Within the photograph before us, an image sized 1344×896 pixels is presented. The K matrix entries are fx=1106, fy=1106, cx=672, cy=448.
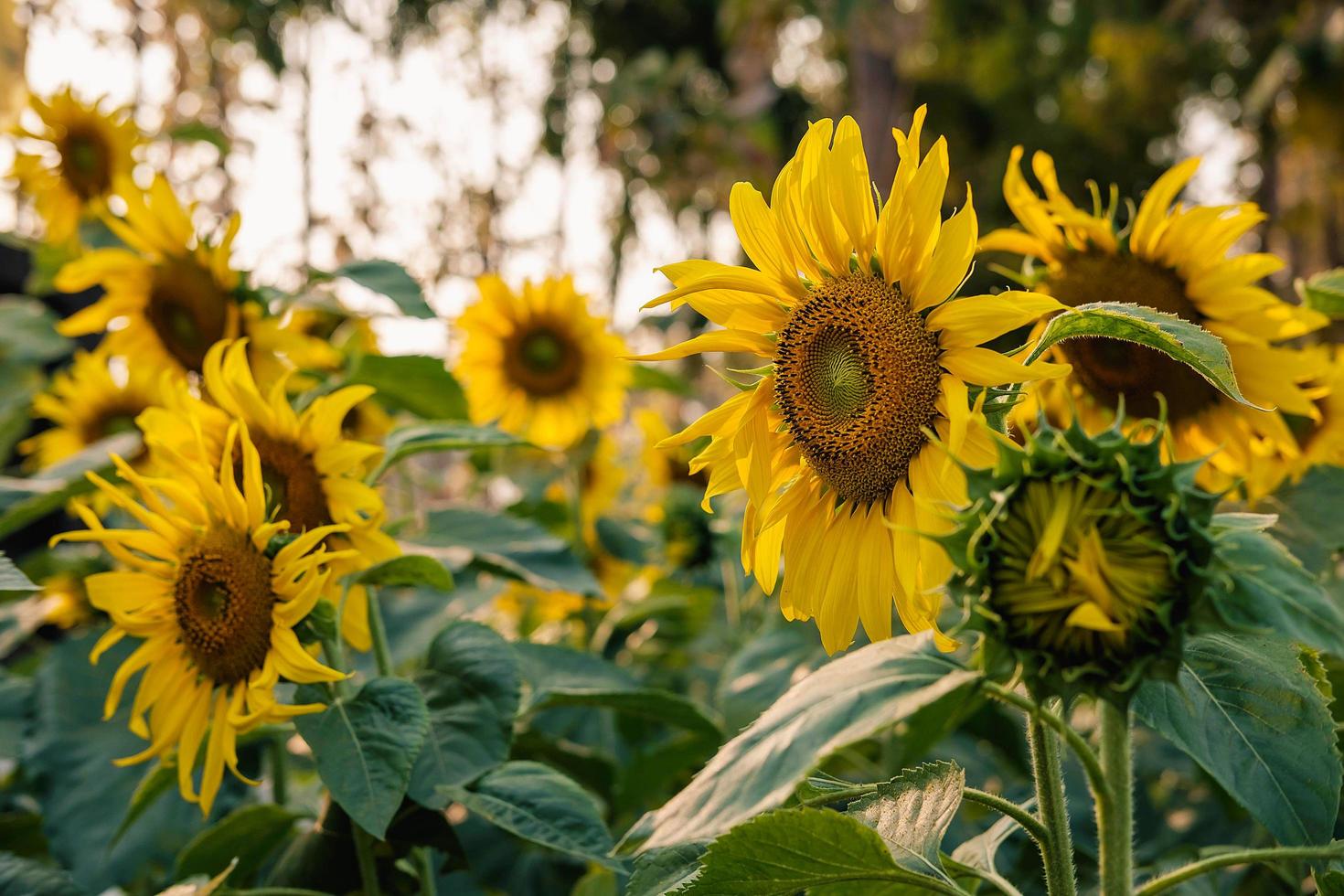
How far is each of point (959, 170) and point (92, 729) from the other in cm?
937

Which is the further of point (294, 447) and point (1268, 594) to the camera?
point (294, 447)

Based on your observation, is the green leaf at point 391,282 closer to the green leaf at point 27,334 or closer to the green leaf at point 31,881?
the green leaf at point 31,881

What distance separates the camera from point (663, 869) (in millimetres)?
767

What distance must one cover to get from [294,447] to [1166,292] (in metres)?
0.85

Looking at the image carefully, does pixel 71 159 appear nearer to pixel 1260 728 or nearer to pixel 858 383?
pixel 858 383

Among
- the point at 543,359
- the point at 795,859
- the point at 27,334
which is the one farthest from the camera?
the point at 543,359

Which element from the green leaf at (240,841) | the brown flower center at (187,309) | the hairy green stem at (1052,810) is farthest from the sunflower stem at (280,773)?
the hairy green stem at (1052,810)

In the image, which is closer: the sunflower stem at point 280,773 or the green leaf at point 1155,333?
the green leaf at point 1155,333

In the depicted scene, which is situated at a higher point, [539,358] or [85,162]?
[85,162]

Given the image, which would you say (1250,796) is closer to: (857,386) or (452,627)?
(857,386)

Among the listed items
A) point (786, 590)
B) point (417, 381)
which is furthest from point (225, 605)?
point (417, 381)

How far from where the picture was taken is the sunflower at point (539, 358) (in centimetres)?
238

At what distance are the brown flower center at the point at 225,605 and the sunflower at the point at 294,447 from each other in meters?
0.08

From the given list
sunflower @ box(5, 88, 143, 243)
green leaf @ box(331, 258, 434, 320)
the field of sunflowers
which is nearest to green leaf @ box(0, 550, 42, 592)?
the field of sunflowers
